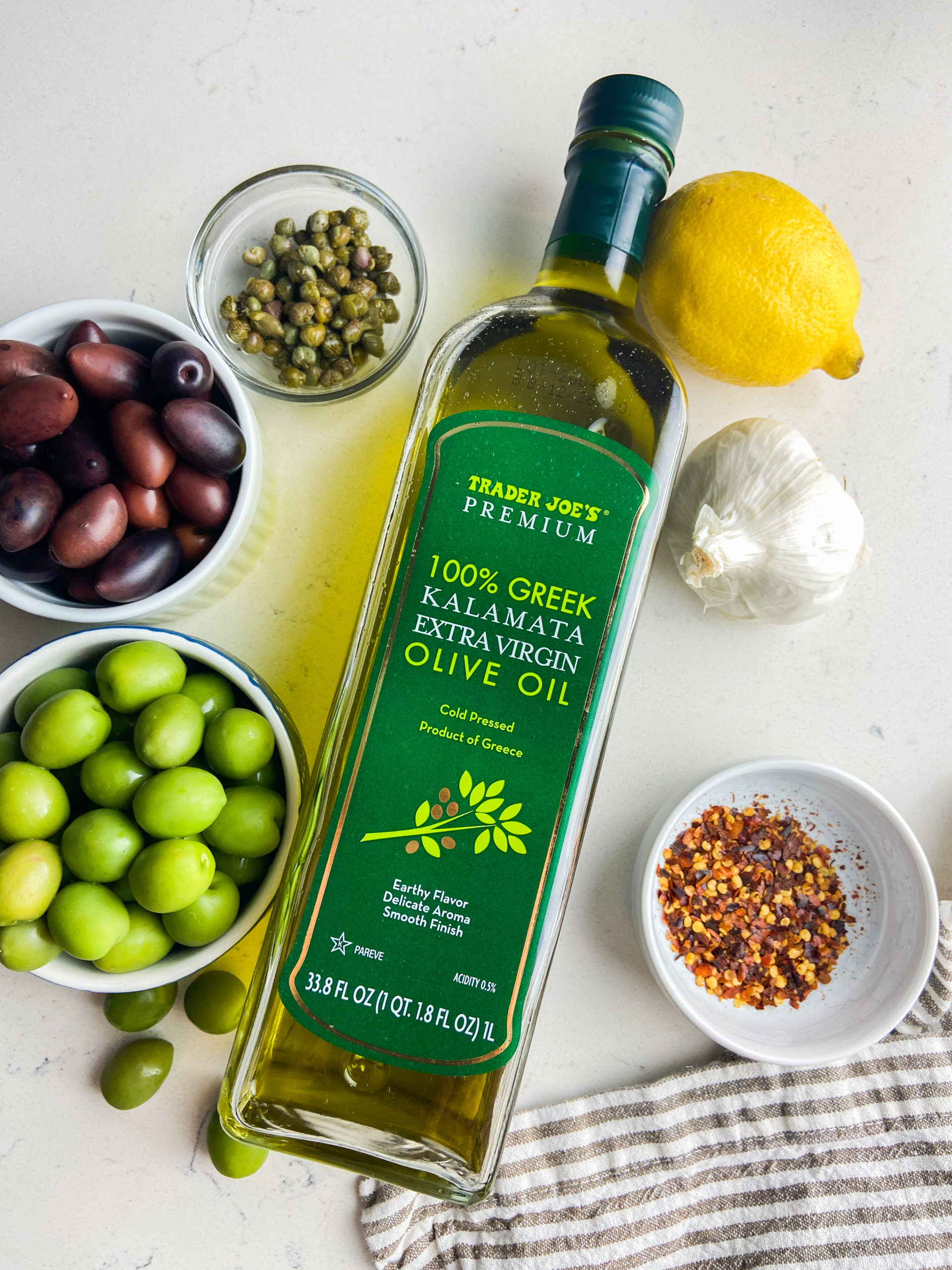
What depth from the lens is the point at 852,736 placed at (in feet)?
2.99

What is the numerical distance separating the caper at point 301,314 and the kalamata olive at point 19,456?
0.25 meters

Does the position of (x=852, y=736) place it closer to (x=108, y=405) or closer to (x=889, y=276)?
(x=889, y=276)

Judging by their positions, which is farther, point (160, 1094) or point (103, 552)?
point (160, 1094)

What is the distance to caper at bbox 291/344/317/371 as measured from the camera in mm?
791

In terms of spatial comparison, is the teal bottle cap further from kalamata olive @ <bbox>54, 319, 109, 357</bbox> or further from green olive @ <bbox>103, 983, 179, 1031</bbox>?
green olive @ <bbox>103, 983, 179, 1031</bbox>

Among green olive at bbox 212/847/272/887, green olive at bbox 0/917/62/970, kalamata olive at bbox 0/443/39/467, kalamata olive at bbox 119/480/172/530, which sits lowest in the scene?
green olive at bbox 0/917/62/970

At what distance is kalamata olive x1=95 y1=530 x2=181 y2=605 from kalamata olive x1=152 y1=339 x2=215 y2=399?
12 cm

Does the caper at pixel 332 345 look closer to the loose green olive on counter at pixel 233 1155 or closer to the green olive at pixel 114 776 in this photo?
the green olive at pixel 114 776

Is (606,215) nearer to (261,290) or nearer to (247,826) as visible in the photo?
(261,290)

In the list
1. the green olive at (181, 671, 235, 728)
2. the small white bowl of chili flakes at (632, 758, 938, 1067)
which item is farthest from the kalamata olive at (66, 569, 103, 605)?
the small white bowl of chili flakes at (632, 758, 938, 1067)

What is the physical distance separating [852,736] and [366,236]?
2.31 feet

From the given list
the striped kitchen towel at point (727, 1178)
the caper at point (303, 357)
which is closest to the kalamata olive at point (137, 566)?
the caper at point (303, 357)

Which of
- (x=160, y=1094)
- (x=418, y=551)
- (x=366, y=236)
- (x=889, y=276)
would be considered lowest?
(x=160, y=1094)

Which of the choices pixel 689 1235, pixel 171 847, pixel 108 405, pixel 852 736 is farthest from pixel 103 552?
pixel 689 1235
